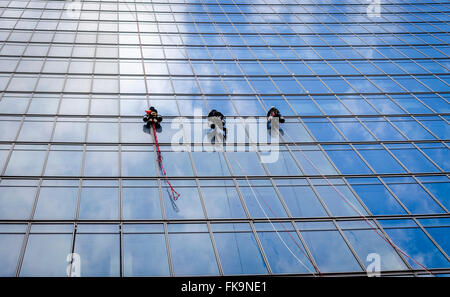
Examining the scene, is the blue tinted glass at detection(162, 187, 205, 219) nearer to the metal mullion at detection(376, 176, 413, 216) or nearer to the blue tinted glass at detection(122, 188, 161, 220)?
the blue tinted glass at detection(122, 188, 161, 220)

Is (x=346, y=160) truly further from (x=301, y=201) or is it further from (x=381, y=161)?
(x=301, y=201)

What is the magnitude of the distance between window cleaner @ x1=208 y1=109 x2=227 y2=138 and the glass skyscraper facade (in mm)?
460

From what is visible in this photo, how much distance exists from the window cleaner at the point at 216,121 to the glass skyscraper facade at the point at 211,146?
1.51 ft

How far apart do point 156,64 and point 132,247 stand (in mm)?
14620

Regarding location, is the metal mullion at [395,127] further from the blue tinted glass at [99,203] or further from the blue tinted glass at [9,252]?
the blue tinted glass at [9,252]

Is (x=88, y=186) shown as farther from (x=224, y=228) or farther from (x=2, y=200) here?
(x=224, y=228)

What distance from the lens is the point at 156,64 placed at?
1011 inches

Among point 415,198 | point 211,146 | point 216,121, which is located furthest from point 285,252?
point 216,121

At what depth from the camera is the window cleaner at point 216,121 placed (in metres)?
20.7

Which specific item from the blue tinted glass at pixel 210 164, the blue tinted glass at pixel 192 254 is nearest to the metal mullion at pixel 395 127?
the blue tinted glass at pixel 210 164

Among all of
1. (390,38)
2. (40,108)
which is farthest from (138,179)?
(390,38)

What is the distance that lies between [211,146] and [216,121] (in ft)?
6.66

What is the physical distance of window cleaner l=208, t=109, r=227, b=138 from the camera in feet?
67.8

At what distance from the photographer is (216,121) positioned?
21.0 m
